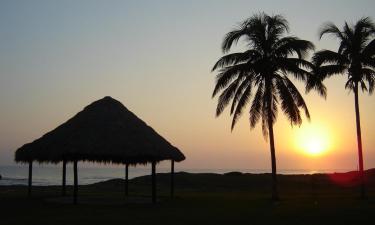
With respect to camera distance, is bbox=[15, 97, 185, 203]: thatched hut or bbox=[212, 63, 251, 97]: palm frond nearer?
bbox=[15, 97, 185, 203]: thatched hut

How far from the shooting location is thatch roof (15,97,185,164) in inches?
915

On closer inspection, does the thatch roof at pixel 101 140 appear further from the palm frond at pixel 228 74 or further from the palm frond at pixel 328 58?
the palm frond at pixel 328 58

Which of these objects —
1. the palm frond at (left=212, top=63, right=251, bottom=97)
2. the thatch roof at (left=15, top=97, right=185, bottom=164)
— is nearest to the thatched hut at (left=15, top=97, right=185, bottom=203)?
the thatch roof at (left=15, top=97, right=185, bottom=164)

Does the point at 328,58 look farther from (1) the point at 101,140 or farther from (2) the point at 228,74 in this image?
(1) the point at 101,140

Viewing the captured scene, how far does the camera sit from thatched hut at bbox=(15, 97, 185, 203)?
76.1 feet

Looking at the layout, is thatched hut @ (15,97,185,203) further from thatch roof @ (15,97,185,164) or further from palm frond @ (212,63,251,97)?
palm frond @ (212,63,251,97)

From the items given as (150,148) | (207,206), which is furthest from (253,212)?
(150,148)

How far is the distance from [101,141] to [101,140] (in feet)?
0.29

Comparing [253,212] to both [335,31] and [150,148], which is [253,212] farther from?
[335,31]

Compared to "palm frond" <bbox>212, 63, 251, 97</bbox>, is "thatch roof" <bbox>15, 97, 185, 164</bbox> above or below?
below

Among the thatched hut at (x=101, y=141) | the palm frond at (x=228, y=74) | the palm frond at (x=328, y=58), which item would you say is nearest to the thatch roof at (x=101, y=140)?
the thatched hut at (x=101, y=141)

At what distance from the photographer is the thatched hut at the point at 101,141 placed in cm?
2321

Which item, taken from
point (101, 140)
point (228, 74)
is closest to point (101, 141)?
point (101, 140)

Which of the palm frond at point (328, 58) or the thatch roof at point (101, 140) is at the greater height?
the palm frond at point (328, 58)
